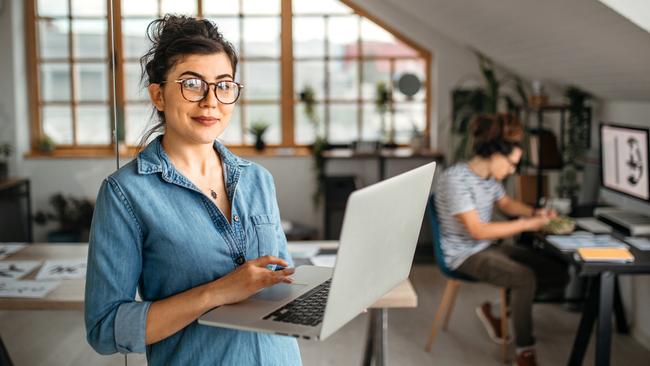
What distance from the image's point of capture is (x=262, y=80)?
6.08 meters

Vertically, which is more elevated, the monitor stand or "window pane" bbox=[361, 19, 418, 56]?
"window pane" bbox=[361, 19, 418, 56]

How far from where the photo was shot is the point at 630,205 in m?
4.44

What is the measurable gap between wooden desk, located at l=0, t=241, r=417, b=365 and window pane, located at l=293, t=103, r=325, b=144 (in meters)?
3.47

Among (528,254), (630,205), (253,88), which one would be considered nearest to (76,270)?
(528,254)

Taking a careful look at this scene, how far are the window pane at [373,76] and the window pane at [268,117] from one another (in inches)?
34.9

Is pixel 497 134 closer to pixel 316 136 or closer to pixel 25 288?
pixel 316 136

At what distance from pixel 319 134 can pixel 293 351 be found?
15.4 ft

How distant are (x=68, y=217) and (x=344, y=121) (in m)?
4.11

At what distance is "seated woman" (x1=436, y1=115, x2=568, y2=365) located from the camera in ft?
12.7

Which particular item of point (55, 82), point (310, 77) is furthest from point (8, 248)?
point (310, 77)

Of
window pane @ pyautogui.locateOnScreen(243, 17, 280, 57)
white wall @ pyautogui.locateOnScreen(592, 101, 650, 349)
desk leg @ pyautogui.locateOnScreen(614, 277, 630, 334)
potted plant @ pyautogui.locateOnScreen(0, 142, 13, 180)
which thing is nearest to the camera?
potted plant @ pyautogui.locateOnScreen(0, 142, 13, 180)

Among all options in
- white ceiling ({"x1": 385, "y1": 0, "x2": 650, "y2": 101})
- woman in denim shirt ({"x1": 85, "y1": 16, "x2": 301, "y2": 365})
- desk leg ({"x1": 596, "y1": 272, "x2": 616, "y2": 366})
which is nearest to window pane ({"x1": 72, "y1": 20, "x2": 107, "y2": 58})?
woman in denim shirt ({"x1": 85, "y1": 16, "x2": 301, "y2": 365})

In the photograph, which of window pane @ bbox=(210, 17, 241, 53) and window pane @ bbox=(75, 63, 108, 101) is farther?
window pane @ bbox=(210, 17, 241, 53)

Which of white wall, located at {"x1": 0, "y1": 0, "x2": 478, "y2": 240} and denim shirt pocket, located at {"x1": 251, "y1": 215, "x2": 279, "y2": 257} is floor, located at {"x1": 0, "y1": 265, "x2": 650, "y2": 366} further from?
denim shirt pocket, located at {"x1": 251, "y1": 215, "x2": 279, "y2": 257}
